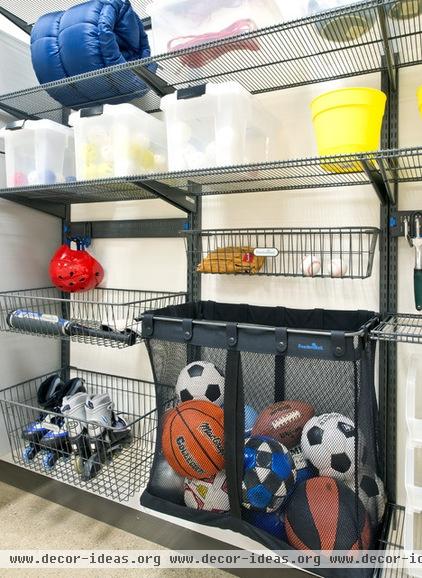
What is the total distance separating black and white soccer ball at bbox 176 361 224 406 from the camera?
4.25 feet

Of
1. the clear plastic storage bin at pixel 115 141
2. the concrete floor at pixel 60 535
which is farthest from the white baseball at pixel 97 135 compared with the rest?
the concrete floor at pixel 60 535

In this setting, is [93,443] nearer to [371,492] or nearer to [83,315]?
[83,315]

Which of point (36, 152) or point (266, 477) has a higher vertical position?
point (36, 152)

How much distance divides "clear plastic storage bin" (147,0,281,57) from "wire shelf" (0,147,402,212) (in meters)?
0.42

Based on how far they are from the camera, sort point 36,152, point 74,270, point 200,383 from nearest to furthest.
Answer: point 200,383 → point 36,152 → point 74,270

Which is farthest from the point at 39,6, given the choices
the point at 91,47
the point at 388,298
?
the point at 388,298

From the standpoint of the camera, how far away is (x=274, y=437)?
3.95 feet

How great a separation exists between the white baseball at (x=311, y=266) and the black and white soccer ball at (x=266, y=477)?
61 cm

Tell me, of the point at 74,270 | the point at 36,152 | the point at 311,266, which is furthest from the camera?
the point at 74,270

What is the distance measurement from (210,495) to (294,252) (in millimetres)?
903

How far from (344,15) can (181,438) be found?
50.9 inches

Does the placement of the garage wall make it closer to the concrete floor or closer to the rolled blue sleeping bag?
the rolled blue sleeping bag

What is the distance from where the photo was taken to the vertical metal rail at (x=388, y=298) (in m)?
1.41

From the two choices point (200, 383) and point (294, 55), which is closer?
point (200, 383)
